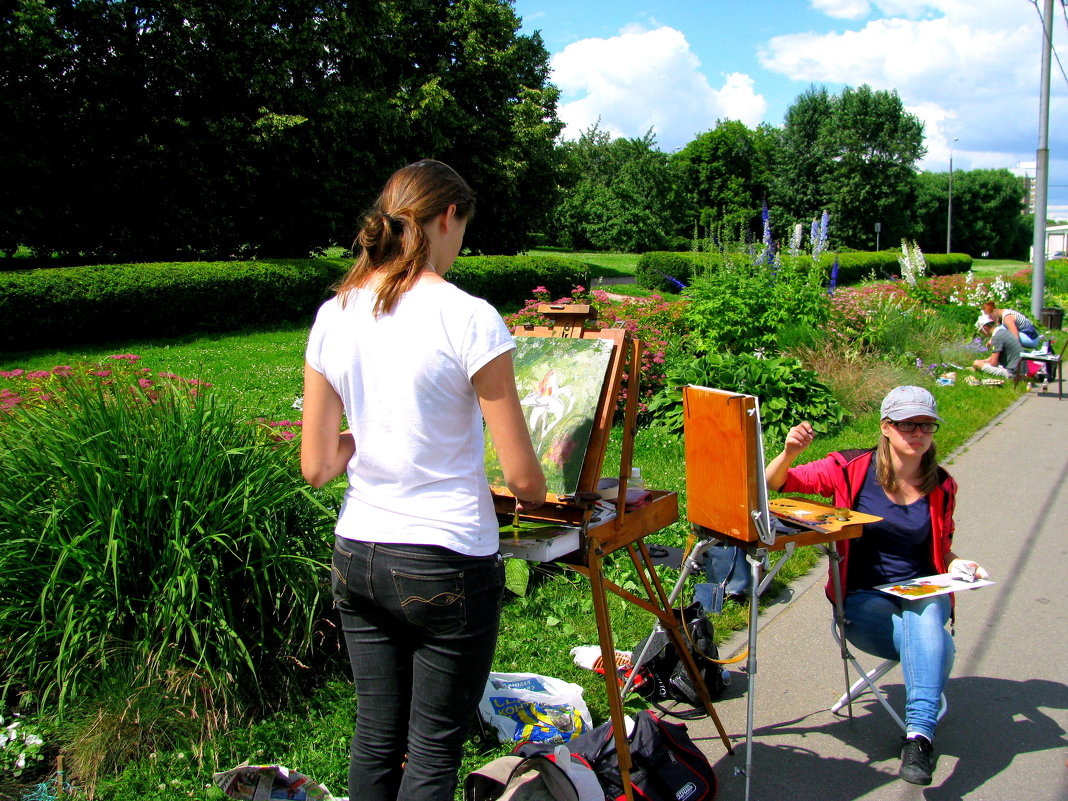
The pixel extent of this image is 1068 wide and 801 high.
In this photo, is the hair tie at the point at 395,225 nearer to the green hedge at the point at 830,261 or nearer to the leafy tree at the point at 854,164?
the green hedge at the point at 830,261

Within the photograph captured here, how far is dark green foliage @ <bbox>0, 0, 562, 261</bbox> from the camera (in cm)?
1534

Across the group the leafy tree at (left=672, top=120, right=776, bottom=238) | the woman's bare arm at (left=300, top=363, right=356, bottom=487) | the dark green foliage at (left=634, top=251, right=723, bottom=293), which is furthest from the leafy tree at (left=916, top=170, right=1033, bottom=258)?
the woman's bare arm at (left=300, top=363, right=356, bottom=487)

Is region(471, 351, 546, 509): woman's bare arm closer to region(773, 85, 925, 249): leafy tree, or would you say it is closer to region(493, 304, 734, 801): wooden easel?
region(493, 304, 734, 801): wooden easel

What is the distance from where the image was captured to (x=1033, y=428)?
31.6 ft

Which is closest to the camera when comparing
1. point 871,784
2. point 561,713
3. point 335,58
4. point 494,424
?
point 494,424

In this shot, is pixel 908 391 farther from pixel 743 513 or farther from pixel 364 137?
pixel 364 137

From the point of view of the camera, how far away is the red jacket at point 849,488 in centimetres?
342

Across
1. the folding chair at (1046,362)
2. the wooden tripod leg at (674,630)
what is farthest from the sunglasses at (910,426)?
the folding chair at (1046,362)

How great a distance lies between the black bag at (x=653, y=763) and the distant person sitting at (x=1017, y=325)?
11.2 meters

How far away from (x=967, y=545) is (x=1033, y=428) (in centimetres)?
479

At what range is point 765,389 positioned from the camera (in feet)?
26.2

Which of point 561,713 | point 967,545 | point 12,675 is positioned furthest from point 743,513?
point 967,545

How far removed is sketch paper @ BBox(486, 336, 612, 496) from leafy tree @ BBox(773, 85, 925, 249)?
59.7 m

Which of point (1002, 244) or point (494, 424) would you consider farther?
point (1002, 244)
